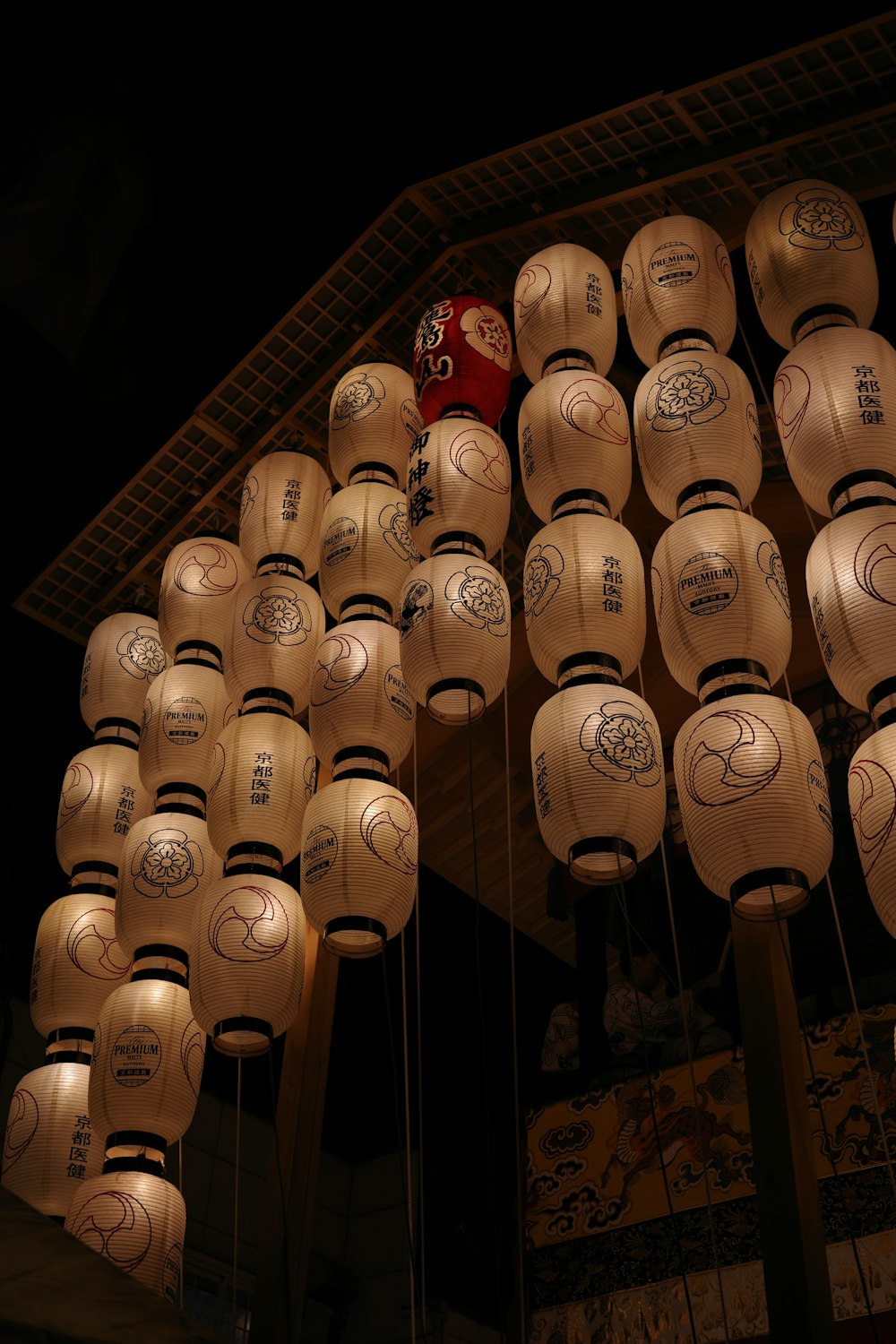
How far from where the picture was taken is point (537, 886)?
20.2 feet

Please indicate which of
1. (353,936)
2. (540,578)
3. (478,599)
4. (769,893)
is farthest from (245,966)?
(769,893)

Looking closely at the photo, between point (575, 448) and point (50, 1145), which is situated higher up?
point (575, 448)

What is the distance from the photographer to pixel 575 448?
3.25 metres

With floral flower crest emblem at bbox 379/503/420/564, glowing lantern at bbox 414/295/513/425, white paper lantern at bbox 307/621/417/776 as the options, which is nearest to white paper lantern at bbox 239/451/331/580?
floral flower crest emblem at bbox 379/503/420/564

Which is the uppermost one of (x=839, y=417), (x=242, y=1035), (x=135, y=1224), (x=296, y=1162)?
(x=839, y=417)

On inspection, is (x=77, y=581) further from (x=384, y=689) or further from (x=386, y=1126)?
(x=386, y=1126)

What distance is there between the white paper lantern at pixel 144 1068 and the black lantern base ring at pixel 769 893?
1.52m

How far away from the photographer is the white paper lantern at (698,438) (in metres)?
3.04

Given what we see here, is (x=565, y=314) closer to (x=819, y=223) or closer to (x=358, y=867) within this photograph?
(x=819, y=223)

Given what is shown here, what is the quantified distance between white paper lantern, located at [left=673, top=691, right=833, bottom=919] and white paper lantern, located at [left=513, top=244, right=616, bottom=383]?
1.30 metres

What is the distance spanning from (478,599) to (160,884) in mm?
1139

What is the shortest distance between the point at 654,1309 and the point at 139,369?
10.4 feet

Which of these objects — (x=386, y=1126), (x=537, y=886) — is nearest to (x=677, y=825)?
(x=537, y=886)

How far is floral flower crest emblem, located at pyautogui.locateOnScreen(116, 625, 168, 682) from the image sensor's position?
4.30 meters
